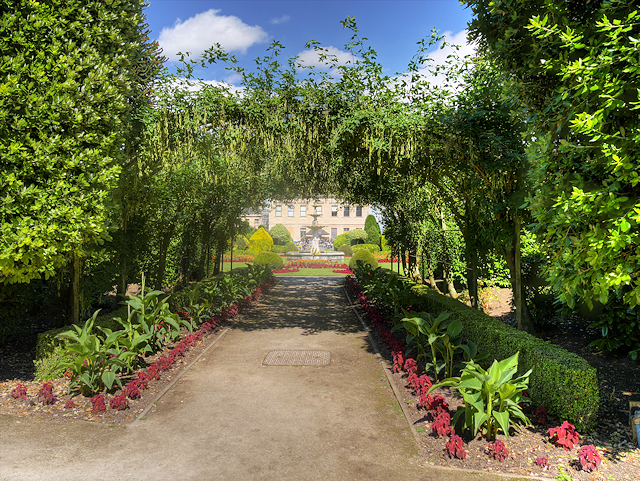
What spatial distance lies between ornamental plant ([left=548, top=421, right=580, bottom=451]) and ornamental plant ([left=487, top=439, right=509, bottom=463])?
62cm

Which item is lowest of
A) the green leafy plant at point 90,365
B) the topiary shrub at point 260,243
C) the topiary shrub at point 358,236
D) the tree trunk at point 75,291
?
the green leafy plant at point 90,365

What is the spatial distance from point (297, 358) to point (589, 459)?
475cm

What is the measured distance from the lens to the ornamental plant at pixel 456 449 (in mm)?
4047

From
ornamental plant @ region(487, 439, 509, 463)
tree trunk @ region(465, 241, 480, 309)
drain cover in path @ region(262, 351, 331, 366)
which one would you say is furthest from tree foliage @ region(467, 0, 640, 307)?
drain cover in path @ region(262, 351, 331, 366)

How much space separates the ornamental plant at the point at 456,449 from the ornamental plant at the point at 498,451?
0.83 feet

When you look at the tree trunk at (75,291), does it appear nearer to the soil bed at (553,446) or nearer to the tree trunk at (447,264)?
the soil bed at (553,446)

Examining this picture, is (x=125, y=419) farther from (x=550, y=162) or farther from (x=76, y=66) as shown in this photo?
(x=550, y=162)

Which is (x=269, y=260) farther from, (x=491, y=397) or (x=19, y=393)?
(x=491, y=397)

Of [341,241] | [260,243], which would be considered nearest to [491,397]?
[260,243]

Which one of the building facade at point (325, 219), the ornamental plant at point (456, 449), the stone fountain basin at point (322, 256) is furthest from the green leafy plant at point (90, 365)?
the building facade at point (325, 219)

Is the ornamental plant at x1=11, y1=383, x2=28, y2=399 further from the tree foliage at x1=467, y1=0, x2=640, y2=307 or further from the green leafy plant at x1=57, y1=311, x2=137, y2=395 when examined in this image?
the tree foliage at x1=467, y1=0, x2=640, y2=307

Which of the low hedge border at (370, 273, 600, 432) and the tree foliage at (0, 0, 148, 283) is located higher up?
the tree foliage at (0, 0, 148, 283)

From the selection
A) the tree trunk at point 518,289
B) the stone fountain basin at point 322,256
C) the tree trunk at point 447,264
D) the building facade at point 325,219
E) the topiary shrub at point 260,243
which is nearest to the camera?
the tree trunk at point 518,289

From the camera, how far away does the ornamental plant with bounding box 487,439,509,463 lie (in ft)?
13.1
